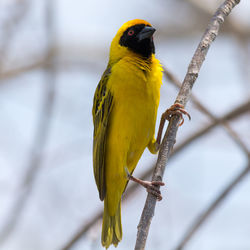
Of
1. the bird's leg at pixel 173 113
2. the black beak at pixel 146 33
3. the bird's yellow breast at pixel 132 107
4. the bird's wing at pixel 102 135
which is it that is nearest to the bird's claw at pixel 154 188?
the bird's leg at pixel 173 113

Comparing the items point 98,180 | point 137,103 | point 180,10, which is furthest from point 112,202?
point 180,10

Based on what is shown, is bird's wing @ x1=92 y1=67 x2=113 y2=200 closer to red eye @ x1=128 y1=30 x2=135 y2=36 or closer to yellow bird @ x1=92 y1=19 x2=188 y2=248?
yellow bird @ x1=92 y1=19 x2=188 y2=248

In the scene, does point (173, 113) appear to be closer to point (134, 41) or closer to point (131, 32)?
point (134, 41)

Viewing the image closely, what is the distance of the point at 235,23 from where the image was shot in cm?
722

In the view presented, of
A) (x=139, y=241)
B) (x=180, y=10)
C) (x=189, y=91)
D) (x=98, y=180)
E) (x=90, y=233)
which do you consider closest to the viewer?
(x=139, y=241)

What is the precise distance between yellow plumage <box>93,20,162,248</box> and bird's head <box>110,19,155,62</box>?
2cm

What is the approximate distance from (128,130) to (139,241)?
153 centimetres

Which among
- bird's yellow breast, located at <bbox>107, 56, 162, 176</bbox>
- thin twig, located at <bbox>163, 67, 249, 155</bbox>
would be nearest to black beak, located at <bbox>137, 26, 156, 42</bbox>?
bird's yellow breast, located at <bbox>107, 56, 162, 176</bbox>

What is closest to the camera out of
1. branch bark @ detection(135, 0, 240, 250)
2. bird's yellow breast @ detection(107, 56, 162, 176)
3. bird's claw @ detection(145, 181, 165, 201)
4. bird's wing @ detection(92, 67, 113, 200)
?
branch bark @ detection(135, 0, 240, 250)

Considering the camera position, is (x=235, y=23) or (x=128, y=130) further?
(x=235, y=23)

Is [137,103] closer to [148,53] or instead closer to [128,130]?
[128,130]

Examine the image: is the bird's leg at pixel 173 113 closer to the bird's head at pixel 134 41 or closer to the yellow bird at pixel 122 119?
the yellow bird at pixel 122 119

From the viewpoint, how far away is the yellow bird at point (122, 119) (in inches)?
151

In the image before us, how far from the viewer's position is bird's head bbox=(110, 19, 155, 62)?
420 centimetres
